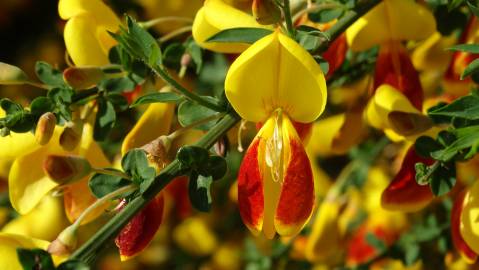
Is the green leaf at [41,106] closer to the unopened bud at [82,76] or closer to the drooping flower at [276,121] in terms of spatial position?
the unopened bud at [82,76]

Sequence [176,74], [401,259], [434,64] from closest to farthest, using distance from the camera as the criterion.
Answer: [176,74], [434,64], [401,259]

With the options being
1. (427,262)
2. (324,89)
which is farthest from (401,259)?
(324,89)

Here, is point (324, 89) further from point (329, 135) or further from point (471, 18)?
point (329, 135)

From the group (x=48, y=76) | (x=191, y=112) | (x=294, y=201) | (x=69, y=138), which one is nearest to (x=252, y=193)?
(x=294, y=201)

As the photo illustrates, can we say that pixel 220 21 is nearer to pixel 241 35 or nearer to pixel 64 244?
pixel 241 35

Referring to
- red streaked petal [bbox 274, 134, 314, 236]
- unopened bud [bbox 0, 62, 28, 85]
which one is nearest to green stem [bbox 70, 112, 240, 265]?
red streaked petal [bbox 274, 134, 314, 236]

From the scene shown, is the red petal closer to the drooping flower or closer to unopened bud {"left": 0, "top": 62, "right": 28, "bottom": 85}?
the drooping flower
